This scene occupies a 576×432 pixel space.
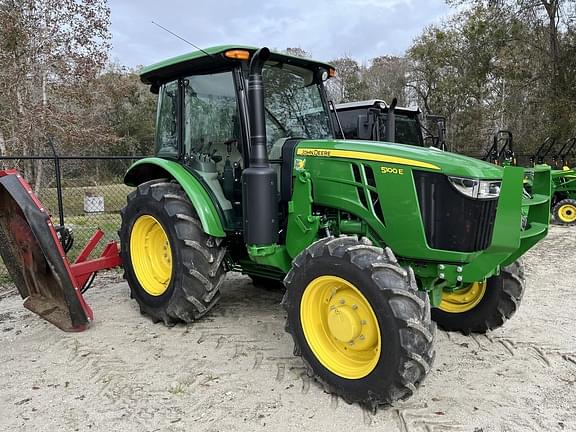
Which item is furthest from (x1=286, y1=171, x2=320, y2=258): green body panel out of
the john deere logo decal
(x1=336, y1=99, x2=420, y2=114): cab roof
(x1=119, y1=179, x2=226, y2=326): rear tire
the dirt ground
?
(x1=336, y1=99, x2=420, y2=114): cab roof

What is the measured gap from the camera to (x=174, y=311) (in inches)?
152

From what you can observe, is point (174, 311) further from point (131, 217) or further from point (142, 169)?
point (142, 169)

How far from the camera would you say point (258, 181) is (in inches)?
125

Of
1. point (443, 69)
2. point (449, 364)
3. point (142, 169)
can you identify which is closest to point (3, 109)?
point (142, 169)

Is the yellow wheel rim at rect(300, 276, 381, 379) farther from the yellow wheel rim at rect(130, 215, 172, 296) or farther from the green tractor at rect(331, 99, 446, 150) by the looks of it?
the green tractor at rect(331, 99, 446, 150)

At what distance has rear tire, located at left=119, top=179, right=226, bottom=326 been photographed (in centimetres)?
370

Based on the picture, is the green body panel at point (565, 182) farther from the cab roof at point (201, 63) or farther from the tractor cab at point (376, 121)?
the cab roof at point (201, 63)

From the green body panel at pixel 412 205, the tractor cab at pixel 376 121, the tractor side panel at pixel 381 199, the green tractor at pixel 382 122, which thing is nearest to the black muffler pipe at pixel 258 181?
the green body panel at pixel 412 205

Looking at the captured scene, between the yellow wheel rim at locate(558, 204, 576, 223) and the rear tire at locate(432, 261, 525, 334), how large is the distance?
8285 millimetres

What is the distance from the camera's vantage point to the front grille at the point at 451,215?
2.80 meters

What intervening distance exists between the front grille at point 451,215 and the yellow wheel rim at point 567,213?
9247mm

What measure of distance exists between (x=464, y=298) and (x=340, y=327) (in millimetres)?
1472

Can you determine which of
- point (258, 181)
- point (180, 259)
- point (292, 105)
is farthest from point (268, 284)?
point (258, 181)

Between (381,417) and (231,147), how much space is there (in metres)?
2.28
